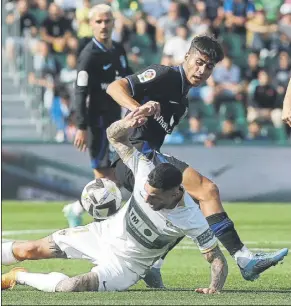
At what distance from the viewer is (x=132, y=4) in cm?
2398

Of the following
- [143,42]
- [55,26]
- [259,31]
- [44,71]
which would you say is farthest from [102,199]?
[259,31]

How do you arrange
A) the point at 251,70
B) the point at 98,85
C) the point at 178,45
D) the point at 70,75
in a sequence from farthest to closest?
the point at 251,70 < the point at 178,45 < the point at 70,75 < the point at 98,85

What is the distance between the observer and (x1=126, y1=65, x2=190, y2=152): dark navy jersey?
9117mm

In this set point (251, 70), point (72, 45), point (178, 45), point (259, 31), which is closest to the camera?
point (178, 45)

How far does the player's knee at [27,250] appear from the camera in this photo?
28.1 feet

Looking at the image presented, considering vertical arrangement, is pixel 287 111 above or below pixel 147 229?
above

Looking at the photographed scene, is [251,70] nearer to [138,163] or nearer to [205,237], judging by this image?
[138,163]

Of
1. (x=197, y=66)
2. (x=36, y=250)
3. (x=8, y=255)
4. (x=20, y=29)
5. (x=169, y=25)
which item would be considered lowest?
(x=20, y=29)

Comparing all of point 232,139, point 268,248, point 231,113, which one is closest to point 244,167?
point 232,139

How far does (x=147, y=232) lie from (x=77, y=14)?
1517cm

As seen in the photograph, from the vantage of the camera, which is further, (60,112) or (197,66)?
(60,112)

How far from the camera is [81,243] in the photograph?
8477mm

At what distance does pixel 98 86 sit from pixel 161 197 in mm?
4818

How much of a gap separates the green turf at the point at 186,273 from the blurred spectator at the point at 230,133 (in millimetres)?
2630
